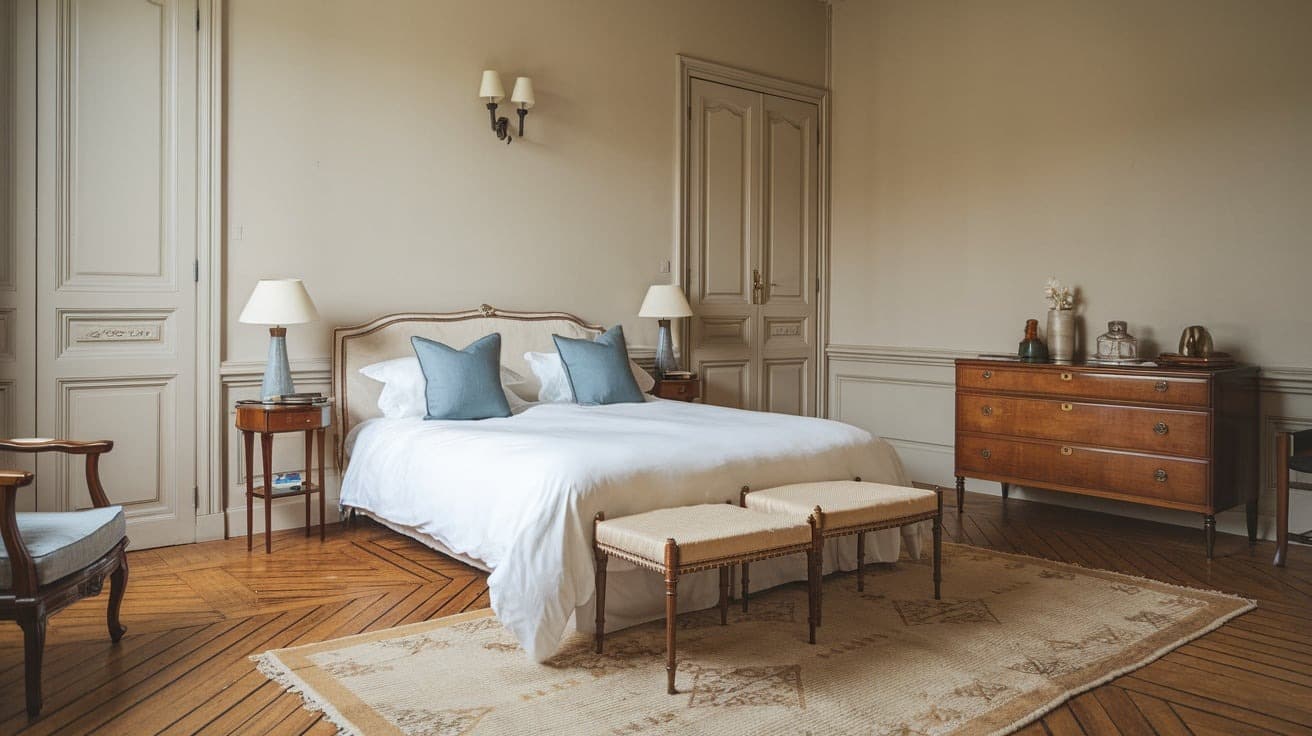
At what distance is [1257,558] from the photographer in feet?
13.7

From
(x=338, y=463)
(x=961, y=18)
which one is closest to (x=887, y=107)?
(x=961, y=18)

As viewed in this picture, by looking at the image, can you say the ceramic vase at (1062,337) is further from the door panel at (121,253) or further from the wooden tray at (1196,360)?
the door panel at (121,253)

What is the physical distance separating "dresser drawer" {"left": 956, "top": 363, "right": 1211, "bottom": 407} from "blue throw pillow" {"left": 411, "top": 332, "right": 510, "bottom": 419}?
2.50 m

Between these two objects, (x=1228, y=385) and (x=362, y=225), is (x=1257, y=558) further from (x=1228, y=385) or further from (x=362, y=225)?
(x=362, y=225)

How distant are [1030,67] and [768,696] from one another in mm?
4344

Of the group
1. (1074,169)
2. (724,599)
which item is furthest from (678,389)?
(1074,169)

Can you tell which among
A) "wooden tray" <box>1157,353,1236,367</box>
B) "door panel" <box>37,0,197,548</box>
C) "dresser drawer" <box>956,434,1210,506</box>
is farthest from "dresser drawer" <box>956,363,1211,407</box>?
"door panel" <box>37,0,197,548</box>

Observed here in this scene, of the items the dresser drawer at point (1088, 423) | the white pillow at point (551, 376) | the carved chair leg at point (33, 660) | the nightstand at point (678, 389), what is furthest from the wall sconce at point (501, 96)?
the carved chair leg at point (33, 660)

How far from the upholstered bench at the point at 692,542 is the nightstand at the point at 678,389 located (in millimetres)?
2367

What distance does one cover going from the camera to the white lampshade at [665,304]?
5.47 metres

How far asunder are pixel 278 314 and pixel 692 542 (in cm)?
229

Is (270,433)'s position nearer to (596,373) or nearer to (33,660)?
(596,373)

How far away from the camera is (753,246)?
6.30 metres

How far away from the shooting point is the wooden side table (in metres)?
4.03
